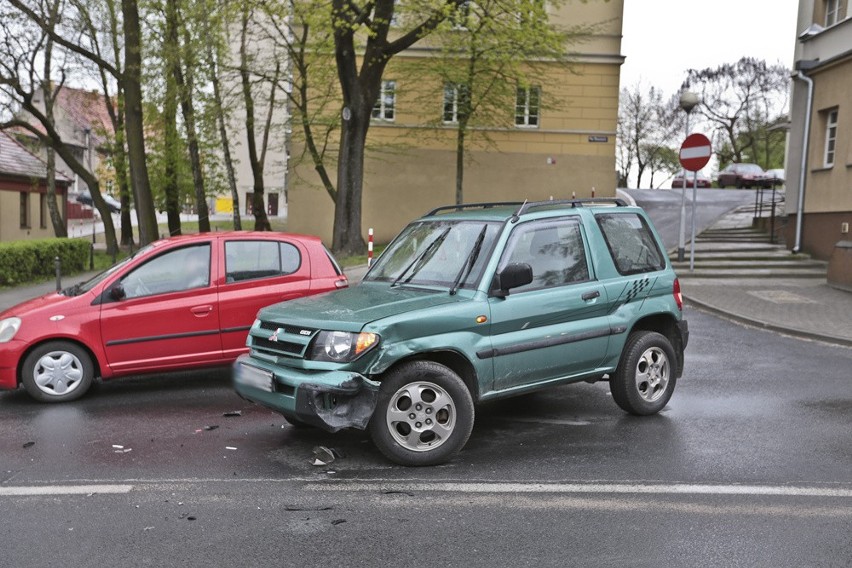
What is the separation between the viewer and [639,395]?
7.02 m

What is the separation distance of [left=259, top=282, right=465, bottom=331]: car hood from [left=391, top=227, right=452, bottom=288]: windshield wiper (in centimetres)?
16

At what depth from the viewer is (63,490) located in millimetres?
5164

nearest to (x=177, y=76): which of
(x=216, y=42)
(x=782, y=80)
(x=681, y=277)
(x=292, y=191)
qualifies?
(x=216, y=42)

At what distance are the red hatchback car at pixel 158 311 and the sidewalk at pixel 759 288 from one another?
720cm

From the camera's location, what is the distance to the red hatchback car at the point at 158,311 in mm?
7719

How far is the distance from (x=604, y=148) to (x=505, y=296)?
89.2ft

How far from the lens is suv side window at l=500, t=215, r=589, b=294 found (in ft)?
20.8

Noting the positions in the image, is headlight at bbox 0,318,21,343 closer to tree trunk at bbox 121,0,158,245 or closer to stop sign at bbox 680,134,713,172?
tree trunk at bbox 121,0,158,245

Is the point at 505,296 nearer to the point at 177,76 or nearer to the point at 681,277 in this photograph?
the point at 681,277

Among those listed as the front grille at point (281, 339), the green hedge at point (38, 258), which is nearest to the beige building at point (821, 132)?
the front grille at point (281, 339)

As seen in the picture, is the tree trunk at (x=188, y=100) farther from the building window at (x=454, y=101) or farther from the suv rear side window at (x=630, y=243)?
the suv rear side window at (x=630, y=243)

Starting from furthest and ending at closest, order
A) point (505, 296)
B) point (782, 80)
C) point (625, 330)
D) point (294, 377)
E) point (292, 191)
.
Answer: point (782, 80) → point (292, 191) → point (625, 330) → point (505, 296) → point (294, 377)

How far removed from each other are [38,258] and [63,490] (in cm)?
1696

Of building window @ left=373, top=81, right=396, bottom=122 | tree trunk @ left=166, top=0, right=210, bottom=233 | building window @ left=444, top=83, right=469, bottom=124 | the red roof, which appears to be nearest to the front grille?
tree trunk @ left=166, top=0, right=210, bottom=233
